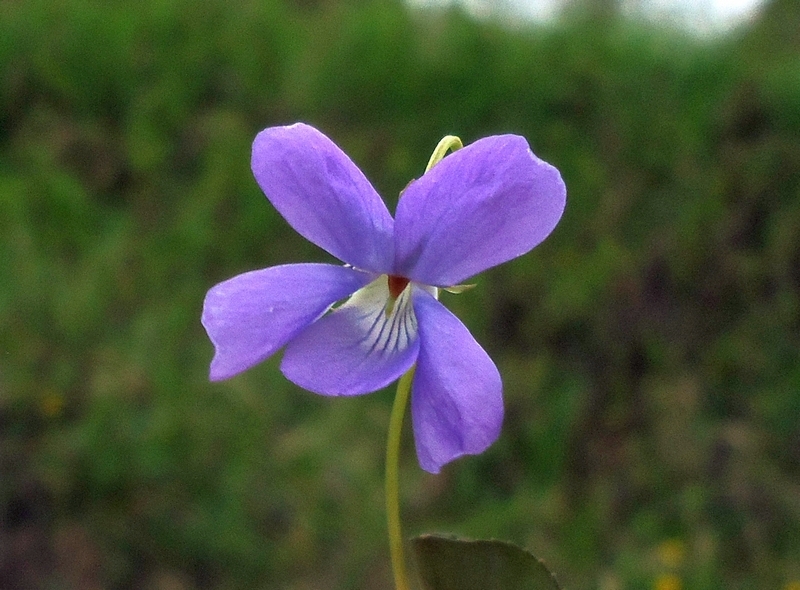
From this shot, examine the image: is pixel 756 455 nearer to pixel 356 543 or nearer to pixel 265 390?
pixel 356 543

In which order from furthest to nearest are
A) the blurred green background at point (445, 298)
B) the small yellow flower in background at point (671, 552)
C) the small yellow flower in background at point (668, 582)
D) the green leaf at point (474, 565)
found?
the blurred green background at point (445, 298), the small yellow flower in background at point (671, 552), the small yellow flower in background at point (668, 582), the green leaf at point (474, 565)

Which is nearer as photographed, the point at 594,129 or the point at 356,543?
the point at 356,543

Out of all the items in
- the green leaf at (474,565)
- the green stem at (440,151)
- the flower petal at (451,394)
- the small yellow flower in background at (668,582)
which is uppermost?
the green stem at (440,151)

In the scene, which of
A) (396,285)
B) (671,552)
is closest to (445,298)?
(671,552)

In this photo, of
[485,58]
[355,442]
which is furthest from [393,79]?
[355,442]

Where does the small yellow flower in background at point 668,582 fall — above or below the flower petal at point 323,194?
below

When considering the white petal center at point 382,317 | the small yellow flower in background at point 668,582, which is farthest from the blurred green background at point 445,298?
the white petal center at point 382,317

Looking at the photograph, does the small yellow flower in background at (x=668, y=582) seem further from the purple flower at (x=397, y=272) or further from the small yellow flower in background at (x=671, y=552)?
the purple flower at (x=397, y=272)
